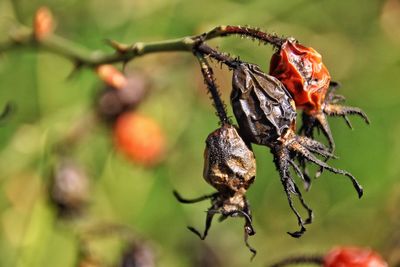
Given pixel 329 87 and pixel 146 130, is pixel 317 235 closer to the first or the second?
pixel 146 130

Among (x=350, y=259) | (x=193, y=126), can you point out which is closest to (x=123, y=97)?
(x=193, y=126)

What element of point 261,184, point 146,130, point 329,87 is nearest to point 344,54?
point 261,184

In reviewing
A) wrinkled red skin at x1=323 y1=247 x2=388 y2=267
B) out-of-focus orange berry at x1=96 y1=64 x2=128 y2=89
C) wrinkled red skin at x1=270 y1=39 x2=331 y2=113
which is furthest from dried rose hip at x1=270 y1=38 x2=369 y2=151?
out-of-focus orange berry at x1=96 y1=64 x2=128 y2=89

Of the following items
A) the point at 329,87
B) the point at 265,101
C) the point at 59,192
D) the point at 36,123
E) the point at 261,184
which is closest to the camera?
the point at 265,101

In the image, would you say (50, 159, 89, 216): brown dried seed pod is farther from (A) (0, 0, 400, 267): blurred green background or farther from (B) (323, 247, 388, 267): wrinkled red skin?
(B) (323, 247, 388, 267): wrinkled red skin

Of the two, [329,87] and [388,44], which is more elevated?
[388,44]

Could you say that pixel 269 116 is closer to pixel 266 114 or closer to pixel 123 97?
pixel 266 114

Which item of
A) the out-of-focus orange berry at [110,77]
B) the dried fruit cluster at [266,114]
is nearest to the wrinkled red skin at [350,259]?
the dried fruit cluster at [266,114]
